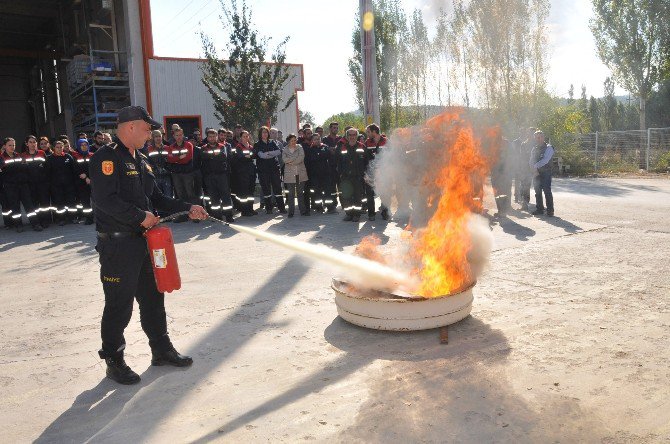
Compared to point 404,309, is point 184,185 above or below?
above

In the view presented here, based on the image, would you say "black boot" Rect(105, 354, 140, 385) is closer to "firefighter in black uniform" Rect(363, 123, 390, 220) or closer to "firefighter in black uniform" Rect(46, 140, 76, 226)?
"firefighter in black uniform" Rect(363, 123, 390, 220)

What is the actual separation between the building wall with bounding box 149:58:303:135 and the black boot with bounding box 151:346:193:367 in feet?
54.4

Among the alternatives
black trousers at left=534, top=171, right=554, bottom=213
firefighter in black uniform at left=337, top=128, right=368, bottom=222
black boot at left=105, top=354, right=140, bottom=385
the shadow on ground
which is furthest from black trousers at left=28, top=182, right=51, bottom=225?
the shadow on ground

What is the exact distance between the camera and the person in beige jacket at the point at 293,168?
1215 centimetres

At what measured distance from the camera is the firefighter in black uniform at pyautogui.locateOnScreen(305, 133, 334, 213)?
1254 cm

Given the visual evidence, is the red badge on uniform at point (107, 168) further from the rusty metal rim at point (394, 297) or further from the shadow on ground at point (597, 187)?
the shadow on ground at point (597, 187)

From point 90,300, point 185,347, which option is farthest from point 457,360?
point 90,300

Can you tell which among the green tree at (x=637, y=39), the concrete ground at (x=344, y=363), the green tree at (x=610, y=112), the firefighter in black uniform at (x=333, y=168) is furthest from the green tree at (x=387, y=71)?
the concrete ground at (x=344, y=363)

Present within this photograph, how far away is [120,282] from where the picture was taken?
3861 mm

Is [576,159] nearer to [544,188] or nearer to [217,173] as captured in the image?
[544,188]

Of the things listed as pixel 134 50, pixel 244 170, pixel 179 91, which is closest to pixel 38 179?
pixel 244 170

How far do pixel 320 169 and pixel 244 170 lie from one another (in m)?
1.89

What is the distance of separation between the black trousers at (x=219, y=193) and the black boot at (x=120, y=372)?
811 centimetres

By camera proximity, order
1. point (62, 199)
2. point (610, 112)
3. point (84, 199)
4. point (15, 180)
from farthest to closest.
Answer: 1. point (610, 112)
2. point (84, 199)
3. point (62, 199)
4. point (15, 180)
